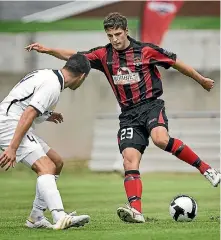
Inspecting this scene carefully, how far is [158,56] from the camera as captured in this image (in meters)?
10.4

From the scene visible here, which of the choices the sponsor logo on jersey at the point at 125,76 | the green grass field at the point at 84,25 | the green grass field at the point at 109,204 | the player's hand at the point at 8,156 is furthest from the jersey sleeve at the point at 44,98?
the green grass field at the point at 84,25

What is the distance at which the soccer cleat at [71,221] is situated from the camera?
329 inches

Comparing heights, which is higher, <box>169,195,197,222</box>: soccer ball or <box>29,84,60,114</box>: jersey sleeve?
<box>29,84,60,114</box>: jersey sleeve

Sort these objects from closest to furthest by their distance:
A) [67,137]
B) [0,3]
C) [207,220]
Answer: [207,220], [67,137], [0,3]

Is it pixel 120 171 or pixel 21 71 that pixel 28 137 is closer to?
pixel 120 171

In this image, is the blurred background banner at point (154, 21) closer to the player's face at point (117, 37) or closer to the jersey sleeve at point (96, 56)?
the jersey sleeve at point (96, 56)

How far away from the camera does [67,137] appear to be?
21.4 m

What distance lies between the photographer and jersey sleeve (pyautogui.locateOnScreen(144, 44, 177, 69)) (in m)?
10.4

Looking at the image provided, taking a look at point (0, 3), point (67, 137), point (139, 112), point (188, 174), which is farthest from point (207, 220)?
point (0, 3)

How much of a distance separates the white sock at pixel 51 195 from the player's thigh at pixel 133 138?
65.0 inches

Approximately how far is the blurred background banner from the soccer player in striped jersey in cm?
845

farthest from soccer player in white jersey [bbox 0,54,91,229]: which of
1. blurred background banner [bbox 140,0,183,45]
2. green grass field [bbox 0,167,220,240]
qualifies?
blurred background banner [bbox 140,0,183,45]

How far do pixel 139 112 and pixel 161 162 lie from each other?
8036mm

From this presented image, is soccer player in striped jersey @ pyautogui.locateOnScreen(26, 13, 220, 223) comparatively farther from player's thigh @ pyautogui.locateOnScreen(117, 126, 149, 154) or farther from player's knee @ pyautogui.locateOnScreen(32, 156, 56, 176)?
player's knee @ pyautogui.locateOnScreen(32, 156, 56, 176)
